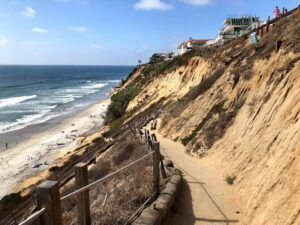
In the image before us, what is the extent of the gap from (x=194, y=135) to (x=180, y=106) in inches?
273

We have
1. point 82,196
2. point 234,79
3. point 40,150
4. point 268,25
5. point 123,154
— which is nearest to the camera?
point 82,196

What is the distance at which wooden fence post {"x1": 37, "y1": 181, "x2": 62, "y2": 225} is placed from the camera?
14.9 feet

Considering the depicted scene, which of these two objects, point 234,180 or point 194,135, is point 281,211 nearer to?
point 234,180

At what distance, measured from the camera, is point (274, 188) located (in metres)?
8.25

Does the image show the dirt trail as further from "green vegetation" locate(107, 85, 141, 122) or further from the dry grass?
"green vegetation" locate(107, 85, 141, 122)

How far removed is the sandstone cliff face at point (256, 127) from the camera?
320 inches

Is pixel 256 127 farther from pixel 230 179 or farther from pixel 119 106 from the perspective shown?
pixel 119 106

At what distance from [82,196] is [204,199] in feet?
15.1

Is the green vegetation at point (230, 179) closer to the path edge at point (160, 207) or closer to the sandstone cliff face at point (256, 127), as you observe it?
the sandstone cliff face at point (256, 127)

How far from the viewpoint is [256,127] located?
1235 cm

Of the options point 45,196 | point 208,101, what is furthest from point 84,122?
point 45,196

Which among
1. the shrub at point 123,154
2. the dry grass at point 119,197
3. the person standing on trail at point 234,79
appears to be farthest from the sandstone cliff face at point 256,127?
the shrub at point 123,154

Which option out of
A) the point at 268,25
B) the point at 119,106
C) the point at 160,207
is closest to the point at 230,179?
the point at 160,207

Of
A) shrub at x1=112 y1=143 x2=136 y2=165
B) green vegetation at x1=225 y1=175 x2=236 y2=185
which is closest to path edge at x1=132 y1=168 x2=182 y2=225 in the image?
green vegetation at x1=225 y1=175 x2=236 y2=185
